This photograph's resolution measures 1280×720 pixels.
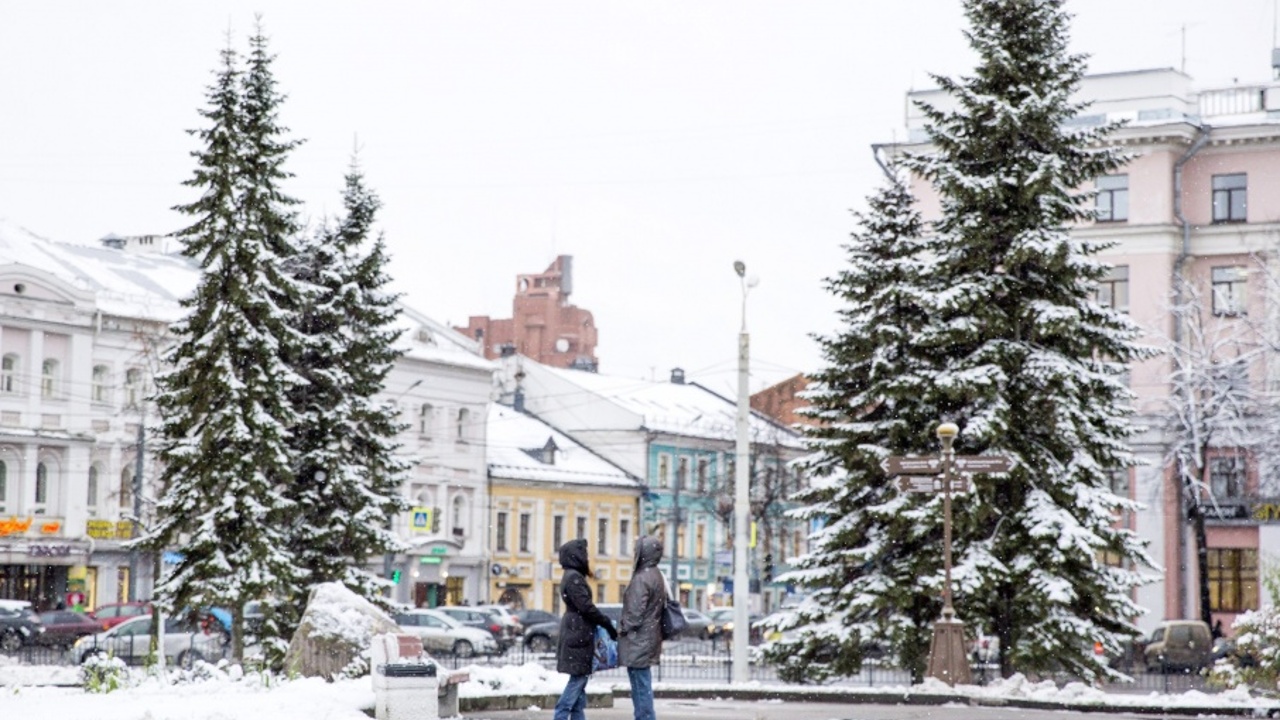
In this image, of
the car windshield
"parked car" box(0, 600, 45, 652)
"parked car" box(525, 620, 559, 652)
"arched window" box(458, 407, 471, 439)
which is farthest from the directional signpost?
"arched window" box(458, 407, 471, 439)

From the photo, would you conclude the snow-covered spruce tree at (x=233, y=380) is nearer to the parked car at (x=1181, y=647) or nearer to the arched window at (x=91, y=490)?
the parked car at (x=1181, y=647)

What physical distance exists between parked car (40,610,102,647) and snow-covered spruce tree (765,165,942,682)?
25.5 meters

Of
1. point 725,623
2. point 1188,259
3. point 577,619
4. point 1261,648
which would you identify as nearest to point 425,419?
point 725,623

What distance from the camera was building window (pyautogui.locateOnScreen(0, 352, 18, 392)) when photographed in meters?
60.1

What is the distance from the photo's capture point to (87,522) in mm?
62094

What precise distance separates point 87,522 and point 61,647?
42.8ft

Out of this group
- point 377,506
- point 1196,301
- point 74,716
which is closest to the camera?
point 74,716

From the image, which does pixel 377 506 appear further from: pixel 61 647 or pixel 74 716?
pixel 74 716

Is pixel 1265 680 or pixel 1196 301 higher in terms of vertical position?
pixel 1196 301

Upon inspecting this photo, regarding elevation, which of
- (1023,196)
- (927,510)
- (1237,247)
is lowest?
(927,510)

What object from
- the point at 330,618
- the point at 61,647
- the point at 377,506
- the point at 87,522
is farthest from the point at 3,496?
the point at 330,618

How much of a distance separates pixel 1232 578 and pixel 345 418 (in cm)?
3335

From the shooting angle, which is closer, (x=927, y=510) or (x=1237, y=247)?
(x=927, y=510)

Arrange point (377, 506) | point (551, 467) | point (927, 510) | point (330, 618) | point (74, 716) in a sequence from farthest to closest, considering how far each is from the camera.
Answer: point (551, 467) < point (377, 506) < point (927, 510) < point (330, 618) < point (74, 716)
